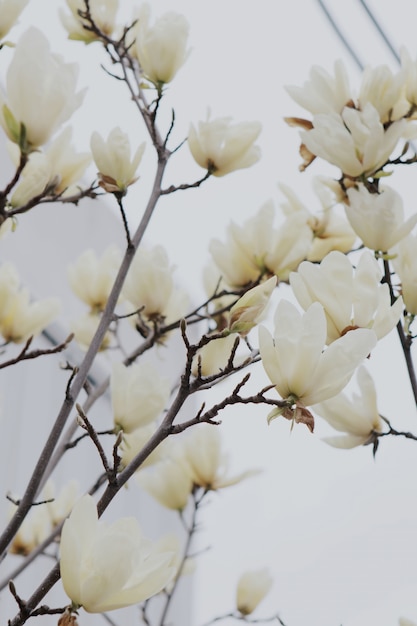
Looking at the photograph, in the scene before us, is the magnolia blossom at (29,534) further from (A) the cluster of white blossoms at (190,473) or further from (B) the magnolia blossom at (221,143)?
(B) the magnolia blossom at (221,143)

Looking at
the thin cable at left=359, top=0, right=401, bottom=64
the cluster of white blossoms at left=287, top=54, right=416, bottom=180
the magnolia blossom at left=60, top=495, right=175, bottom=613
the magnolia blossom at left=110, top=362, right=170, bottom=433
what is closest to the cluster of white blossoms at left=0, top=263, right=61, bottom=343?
the magnolia blossom at left=110, top=362, right=170, bottom=433

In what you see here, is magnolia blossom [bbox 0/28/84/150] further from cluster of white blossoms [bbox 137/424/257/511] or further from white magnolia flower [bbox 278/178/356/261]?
cluster of white blossoms [bbox 137/424/257/511]

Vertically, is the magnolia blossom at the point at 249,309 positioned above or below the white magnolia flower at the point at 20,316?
below

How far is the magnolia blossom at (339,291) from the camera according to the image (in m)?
0.47

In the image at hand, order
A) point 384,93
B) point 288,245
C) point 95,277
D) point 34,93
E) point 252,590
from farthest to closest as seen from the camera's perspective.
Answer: point 252,590 → point 95,277 → point 288,245 → point 384,93 → point 34,93

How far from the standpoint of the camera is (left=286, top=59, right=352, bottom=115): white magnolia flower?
0.65m

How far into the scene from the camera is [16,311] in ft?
2.55

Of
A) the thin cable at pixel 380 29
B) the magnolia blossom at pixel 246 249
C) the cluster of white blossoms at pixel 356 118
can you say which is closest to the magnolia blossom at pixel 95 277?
the magnolia blossom at pixel 246 249

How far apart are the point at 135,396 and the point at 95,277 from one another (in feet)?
0.83

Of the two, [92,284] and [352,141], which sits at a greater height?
[92,284]

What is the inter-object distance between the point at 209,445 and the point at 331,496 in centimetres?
147

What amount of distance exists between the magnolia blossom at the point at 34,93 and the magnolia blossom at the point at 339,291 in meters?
0.19

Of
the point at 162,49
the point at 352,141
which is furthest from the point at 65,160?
the point at 352,141

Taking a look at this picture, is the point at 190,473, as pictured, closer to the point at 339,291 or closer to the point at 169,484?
the point at 169,484
